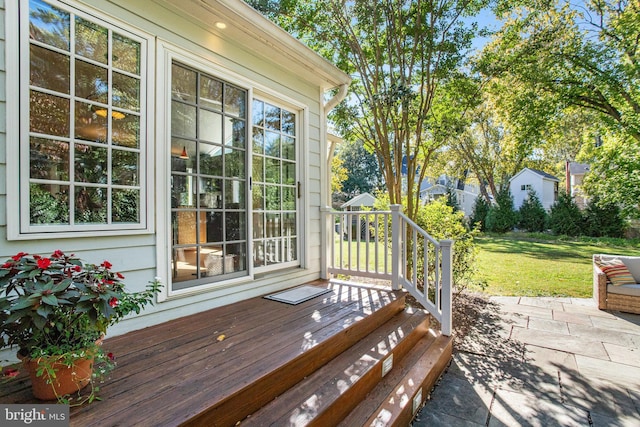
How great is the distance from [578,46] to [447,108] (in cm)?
613

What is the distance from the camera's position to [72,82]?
1.98 metres

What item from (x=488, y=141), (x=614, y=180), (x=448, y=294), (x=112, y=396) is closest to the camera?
(x=112, y=396)

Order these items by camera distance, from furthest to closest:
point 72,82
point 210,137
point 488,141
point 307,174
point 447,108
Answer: point 488,141, point 447,108, point 307,174, point 210,137, point 72,82

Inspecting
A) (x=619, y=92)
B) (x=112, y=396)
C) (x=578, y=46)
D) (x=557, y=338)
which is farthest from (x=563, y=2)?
(x=112, y=396)

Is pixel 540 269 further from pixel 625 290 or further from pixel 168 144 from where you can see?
pixel 168 144

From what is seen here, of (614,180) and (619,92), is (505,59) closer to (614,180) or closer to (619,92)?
(619,92)

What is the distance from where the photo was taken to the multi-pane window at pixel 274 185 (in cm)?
330

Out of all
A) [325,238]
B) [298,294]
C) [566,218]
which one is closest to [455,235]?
[325,238]

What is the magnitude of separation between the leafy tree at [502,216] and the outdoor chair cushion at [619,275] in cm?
1200

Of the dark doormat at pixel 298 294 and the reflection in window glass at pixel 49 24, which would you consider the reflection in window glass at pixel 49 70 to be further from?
the dark doormat at pixel 298 294

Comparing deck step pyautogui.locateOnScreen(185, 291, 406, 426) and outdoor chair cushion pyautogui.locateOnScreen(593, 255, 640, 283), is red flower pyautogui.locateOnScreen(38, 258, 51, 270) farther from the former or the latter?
outdoor chair cushion pyautogui.locateOnScreen(593, 255, 640, 283)

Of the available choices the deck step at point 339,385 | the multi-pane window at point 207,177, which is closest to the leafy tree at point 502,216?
the deck step at point 339,385

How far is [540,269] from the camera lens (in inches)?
263

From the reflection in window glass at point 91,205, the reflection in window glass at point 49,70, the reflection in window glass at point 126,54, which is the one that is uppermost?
the reflection in window glass at point 126,54
